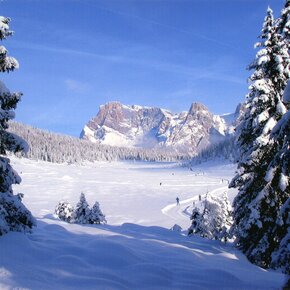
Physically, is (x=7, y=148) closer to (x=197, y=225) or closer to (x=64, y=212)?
(x=197, y=225)

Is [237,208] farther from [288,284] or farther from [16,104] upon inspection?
[16,104]

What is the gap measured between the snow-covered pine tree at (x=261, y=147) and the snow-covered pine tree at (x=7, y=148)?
31.5ft

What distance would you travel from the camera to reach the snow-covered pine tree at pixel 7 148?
12312 mm

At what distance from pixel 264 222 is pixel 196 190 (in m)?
86.9

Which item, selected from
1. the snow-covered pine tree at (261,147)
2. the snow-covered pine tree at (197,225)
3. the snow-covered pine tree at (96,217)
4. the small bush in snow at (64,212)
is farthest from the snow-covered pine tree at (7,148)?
the small bush in snow at (64,212)

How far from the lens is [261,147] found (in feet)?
57.7

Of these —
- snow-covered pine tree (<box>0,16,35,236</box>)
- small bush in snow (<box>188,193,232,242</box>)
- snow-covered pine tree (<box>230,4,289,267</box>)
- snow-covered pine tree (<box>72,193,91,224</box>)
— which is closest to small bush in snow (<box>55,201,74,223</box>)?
snow-covered pine tree (<box>72,193,91,224</box>)

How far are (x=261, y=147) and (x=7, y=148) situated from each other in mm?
11007

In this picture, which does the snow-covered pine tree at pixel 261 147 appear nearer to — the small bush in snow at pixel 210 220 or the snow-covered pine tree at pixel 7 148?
the snow-covered pine tree at pixel 7 148

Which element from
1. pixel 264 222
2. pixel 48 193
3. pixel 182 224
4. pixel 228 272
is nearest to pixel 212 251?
pixel 264 222

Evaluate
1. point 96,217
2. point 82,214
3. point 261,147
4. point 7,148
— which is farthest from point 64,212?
point 7,148

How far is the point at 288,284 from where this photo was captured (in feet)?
31.7

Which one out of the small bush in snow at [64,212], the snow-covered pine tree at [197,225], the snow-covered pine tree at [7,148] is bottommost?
the small bush in snow at [64,212]

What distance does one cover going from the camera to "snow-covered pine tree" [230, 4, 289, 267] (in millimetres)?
16688
